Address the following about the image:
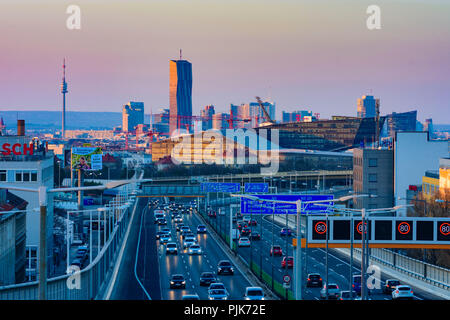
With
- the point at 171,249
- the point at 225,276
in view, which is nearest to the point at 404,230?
the point at 225,276

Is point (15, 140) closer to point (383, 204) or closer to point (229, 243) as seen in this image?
point (229, 243)

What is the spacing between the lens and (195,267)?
3781cm

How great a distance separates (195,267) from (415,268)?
38.5 feet

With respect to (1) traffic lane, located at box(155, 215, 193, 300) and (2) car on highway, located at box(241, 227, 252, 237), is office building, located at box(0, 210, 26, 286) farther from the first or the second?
(2) car on highway, located at box(241, 227, 252, 237)

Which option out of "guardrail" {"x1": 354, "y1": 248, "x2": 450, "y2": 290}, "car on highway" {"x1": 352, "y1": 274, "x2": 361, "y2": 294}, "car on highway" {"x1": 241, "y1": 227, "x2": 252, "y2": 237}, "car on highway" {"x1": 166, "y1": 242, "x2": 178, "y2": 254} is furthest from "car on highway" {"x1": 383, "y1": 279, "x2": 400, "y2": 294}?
"car on highway" {"x1": 241, "y1": 227, "x2": 252, "y2": 237}

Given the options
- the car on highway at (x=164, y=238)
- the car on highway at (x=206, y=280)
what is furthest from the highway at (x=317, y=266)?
the car on highway at (x=164, y=238)

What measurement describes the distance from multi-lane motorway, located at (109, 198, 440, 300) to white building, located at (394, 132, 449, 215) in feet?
37.0

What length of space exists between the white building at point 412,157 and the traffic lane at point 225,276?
55.3ft

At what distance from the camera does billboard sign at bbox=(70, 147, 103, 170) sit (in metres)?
68.2

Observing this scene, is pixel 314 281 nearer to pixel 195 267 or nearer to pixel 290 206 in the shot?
pixel 290 206

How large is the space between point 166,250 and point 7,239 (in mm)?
18865

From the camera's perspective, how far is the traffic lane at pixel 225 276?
93.2 ft

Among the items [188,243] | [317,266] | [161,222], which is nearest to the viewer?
[317,266]

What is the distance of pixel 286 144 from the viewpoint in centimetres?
17400
